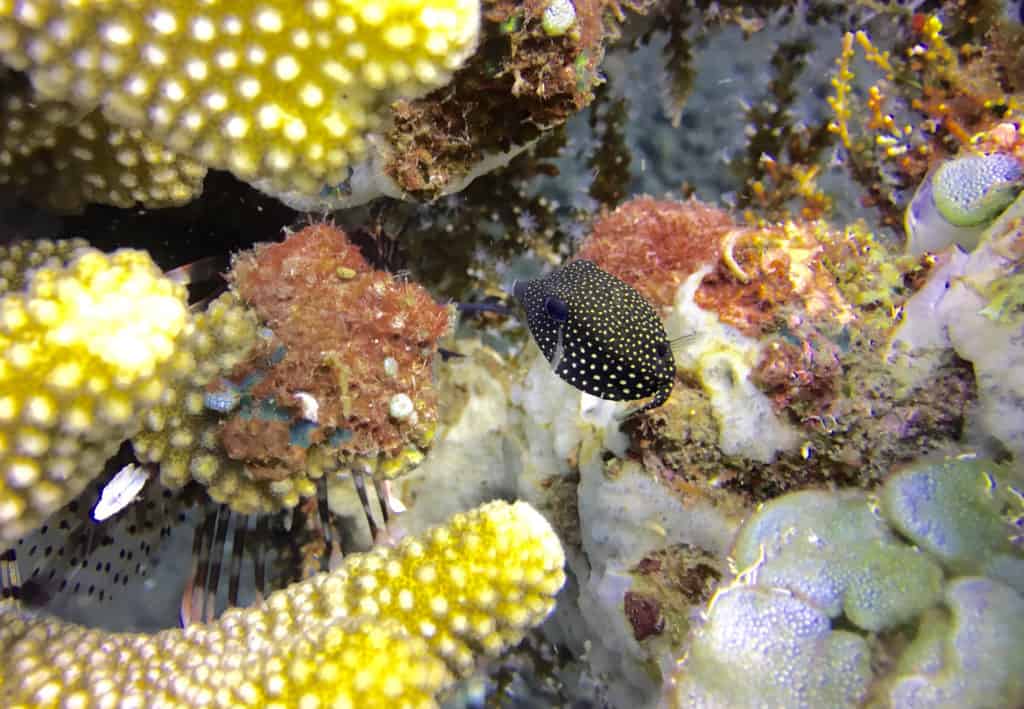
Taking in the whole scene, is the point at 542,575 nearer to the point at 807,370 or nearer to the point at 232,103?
the point at 807,370

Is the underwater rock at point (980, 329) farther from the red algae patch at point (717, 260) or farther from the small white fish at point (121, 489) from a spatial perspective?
the small white fish at point (121, 489)

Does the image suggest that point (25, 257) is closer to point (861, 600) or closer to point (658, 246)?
point (658, 246)

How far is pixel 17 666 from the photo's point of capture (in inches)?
78.4

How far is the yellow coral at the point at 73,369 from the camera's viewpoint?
5.35 ft

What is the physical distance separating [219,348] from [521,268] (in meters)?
1.87

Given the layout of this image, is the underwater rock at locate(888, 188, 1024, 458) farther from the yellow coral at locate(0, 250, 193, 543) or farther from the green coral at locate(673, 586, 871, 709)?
the yellow coral at locate(0, 250, 193, 543)

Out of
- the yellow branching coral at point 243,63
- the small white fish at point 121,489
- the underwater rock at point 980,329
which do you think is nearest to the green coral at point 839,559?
the underwater rock at point 980,329

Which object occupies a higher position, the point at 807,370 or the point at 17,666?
the point at 807,370

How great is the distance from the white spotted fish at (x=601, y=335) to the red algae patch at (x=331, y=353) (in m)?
0.48

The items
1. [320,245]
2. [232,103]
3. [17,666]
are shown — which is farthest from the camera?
[320,245]

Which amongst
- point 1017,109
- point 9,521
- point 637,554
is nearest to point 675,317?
point 637,554

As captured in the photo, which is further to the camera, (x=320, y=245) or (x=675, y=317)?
(x=675, y=317)

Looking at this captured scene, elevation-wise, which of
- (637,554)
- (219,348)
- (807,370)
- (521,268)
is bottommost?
(637,554)

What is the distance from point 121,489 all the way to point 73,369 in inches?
45.5
